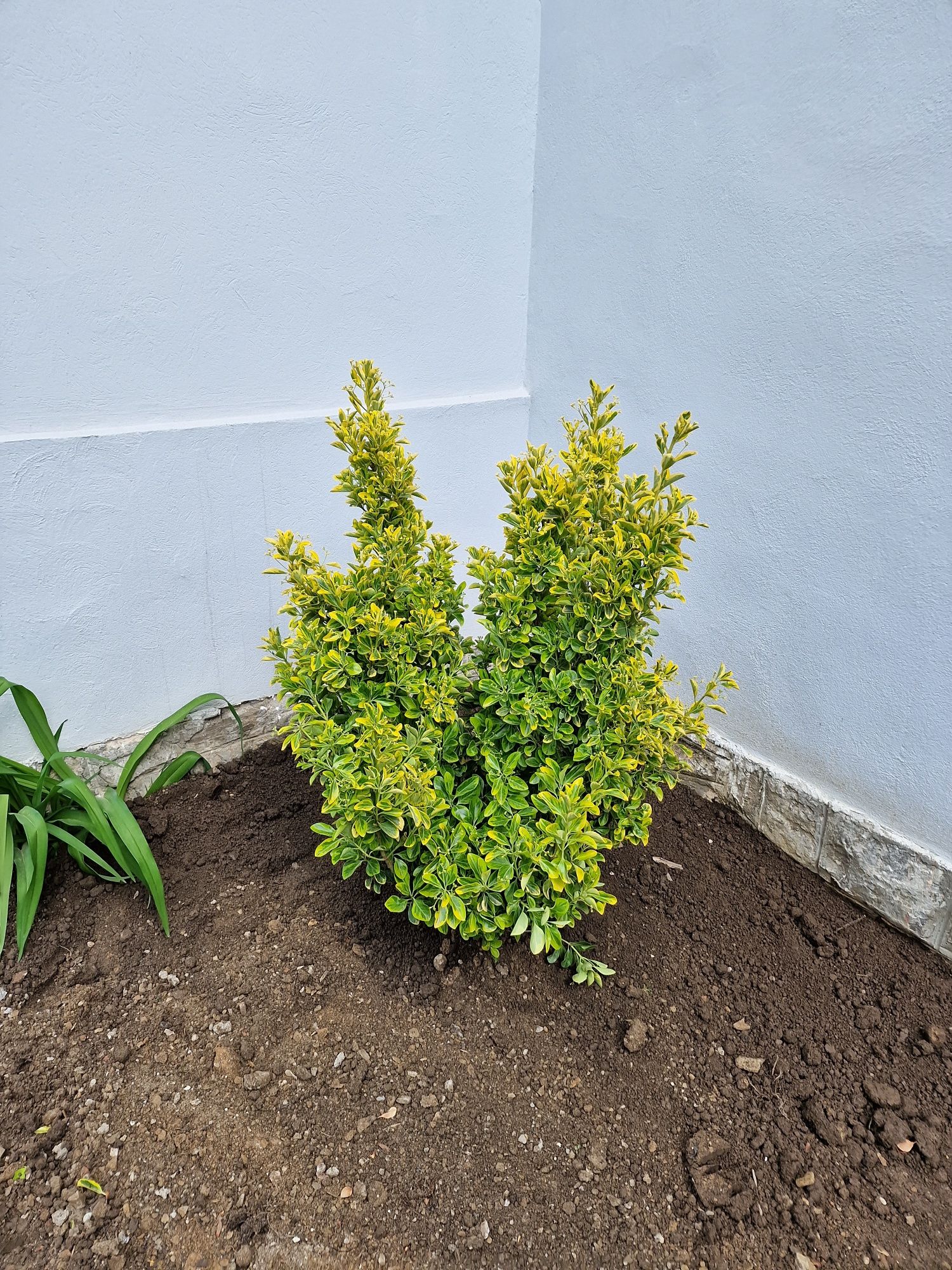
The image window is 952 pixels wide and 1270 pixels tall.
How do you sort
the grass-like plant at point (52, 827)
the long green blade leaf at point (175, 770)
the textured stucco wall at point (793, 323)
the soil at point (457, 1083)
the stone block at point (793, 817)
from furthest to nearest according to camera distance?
the long green blade leaf at point (175, 770) < the stone block at point (793, 817) < the grass-like plant at point (52, 827) < the textured stucco wall at point (793, 323) < the soil at point (457, 1083)

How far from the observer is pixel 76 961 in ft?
7.35

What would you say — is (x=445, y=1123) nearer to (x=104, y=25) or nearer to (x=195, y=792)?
(x=195, y=792)

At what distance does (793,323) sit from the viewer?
2.36 meters

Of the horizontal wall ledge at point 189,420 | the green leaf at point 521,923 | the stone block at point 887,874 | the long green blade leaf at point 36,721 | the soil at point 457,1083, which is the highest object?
the horizontal wall ledge at point 189,420

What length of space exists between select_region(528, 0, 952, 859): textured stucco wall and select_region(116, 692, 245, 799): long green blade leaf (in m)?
1.78

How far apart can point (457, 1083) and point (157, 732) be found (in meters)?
1.56

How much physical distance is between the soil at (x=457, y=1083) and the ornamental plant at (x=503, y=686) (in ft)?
0.93

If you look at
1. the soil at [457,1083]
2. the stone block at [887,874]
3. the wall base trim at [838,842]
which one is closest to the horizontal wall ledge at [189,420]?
the soil at [457,1083]

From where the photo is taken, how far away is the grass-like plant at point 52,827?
219cm

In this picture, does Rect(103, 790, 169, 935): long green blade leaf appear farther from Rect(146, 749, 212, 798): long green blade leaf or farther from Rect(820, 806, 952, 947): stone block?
Rect(820, 806, 952, 947): stone block

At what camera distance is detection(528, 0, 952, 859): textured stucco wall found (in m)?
2.07

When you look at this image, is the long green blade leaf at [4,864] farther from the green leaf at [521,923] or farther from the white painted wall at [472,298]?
the green leaf at [521,923]

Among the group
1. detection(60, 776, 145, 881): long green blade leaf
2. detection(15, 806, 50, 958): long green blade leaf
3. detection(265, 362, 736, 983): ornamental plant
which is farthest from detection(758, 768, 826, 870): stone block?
detection(15, 806, 50, 958): long green blade leaf

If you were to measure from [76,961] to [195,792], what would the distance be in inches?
29.0
